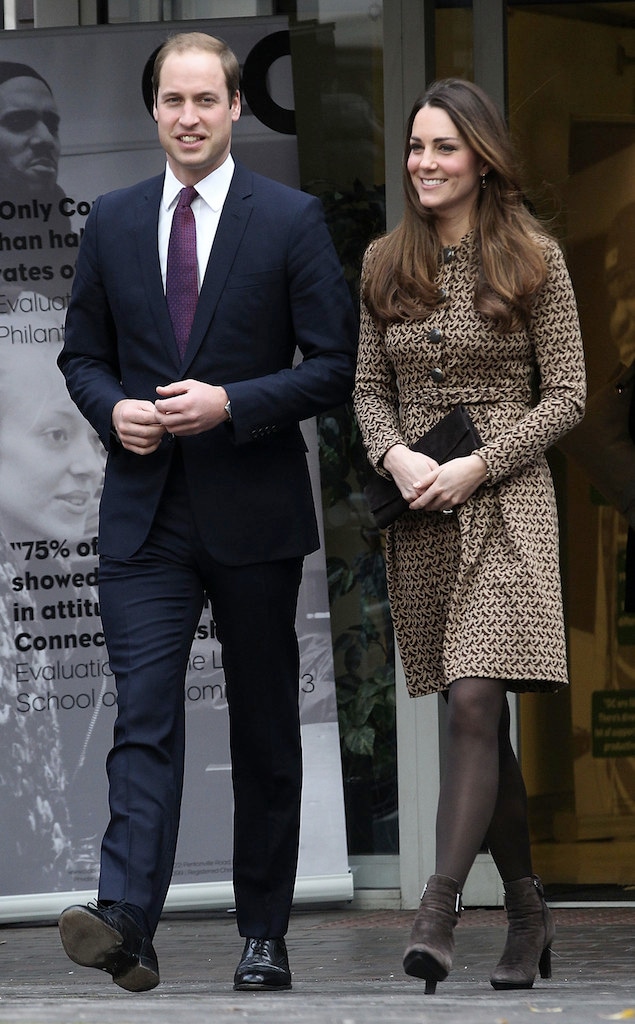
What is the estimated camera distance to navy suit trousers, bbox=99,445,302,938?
411cm

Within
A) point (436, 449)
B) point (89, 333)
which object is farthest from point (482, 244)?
point (89, 333)

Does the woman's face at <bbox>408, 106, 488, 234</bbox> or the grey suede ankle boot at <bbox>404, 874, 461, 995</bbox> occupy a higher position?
the woman's face at <bbox>408, 106, 488, 234</bbox>

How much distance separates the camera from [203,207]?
4.45m

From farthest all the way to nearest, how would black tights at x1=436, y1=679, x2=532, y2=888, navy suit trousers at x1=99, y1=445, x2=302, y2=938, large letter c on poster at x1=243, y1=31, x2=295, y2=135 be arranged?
large letter c on poster at x1=243, y1=31, x2=295, y2=135
navy suit trousers at x1=99, y1=445, x2=302, y2=938
black tights at x1=436, y1=679, x2=532, y2=888

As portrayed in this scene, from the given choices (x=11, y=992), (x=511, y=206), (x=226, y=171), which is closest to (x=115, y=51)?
(x=226, y=171)

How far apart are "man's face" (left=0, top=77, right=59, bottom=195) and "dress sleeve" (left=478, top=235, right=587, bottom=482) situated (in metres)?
2.29

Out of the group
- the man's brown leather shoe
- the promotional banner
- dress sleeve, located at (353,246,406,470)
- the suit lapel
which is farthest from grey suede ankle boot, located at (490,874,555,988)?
the promotional banner

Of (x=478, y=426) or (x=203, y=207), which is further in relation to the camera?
(x=203, y=207)

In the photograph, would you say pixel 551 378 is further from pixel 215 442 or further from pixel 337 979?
pixel 337 979

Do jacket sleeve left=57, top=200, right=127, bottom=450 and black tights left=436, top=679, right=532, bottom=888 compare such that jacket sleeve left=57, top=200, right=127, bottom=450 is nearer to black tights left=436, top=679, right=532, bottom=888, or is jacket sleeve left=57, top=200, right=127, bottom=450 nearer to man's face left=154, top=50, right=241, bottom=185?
man's face left=154, top=50, right=241, bottom=185

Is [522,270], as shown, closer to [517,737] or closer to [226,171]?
[226,171]

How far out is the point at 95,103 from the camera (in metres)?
6.04

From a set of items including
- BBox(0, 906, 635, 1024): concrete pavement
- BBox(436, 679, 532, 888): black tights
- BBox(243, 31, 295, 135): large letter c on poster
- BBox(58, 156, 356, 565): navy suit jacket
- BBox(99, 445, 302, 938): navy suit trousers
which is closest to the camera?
BBox(0, 906, 635, 1024): concrete pavement

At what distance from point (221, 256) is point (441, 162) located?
57 cm
